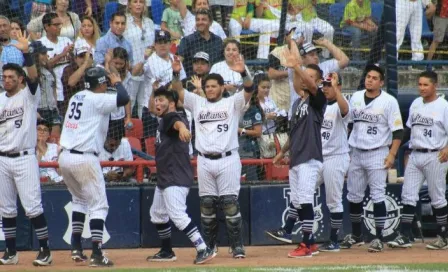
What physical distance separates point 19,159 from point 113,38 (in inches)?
130

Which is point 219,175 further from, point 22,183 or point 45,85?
point 45,85

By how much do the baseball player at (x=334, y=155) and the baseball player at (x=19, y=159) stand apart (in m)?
3.12

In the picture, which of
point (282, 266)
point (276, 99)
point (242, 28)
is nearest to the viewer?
point (282, 266)

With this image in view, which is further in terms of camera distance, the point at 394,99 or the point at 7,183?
the point at 394,99

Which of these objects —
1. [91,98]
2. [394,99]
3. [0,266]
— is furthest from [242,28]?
[0,266]

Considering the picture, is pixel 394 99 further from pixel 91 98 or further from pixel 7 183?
pixel 7 183

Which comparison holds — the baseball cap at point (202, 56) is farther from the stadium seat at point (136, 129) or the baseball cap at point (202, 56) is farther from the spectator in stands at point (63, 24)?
the spectator in stands at point (63, 24)

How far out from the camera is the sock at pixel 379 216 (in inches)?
454

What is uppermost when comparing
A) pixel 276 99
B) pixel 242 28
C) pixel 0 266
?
pixel 242 28

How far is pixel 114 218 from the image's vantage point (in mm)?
11859

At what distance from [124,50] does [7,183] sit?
296 centimetres

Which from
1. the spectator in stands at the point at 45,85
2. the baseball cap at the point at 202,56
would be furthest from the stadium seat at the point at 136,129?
the baseball cap at the point at 202,56

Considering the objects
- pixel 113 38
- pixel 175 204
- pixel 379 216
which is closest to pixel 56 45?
pixel 113 38

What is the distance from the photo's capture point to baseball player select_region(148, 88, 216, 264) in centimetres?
1041
